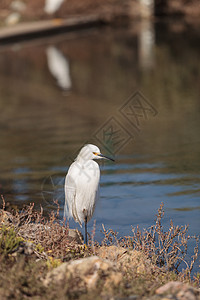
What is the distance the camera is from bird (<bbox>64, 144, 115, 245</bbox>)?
725cm

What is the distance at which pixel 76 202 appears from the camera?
7906 millimetres

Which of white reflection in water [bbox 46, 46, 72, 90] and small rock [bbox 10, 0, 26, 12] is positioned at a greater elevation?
small rock [bbox 10, 0, 26, 12]

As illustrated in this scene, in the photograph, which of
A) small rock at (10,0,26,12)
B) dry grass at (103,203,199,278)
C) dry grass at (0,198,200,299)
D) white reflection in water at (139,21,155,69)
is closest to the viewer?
dry grass at (0,198,200,299)

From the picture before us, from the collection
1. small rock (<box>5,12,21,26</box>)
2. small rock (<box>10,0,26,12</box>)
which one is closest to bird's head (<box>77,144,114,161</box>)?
small rock (<box>5,12,21,26</box>)

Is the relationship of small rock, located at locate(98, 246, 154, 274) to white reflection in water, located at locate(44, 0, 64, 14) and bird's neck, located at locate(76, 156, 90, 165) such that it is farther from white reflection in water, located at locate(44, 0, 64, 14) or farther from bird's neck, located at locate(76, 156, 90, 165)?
white reflection in water, located at locate(44, 0, 64, 14)

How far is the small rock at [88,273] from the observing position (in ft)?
18.1

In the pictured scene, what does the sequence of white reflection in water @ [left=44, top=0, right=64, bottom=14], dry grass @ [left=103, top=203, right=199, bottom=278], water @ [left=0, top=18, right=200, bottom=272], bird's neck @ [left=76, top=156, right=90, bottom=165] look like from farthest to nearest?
white reflection in water @ [left=44, top=0, right=64, bottom=14], water @ [left=0, top=18, right=200, bottom=272], bird's neck @ [left=76, top=156, right=90, bottom=165], dry grass @ [left=103, top=203, right=199, bottom=278]

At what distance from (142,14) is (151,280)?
35.0 meters

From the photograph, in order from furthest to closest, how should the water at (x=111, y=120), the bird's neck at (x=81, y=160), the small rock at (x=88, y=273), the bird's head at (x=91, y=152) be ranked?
1. the water at (x=111, y=120)
2. the bird's neck at (x=81, y=160)
3. the bird's head at (x=91, y=152)
4. the small rock at (x=88, y=273)

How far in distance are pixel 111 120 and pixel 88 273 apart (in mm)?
10864

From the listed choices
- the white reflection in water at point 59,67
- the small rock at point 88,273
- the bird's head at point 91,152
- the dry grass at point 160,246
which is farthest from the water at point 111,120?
the small rock at point 88,273

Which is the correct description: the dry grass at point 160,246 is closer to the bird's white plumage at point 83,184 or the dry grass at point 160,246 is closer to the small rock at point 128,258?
the small rock at point 128,258

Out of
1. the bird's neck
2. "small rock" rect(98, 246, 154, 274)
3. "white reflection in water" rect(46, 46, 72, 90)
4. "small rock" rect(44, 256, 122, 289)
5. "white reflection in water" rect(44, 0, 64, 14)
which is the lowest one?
"small rock" rect(98, 246, 154, 274)

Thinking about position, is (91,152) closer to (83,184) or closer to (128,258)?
(83,184)
